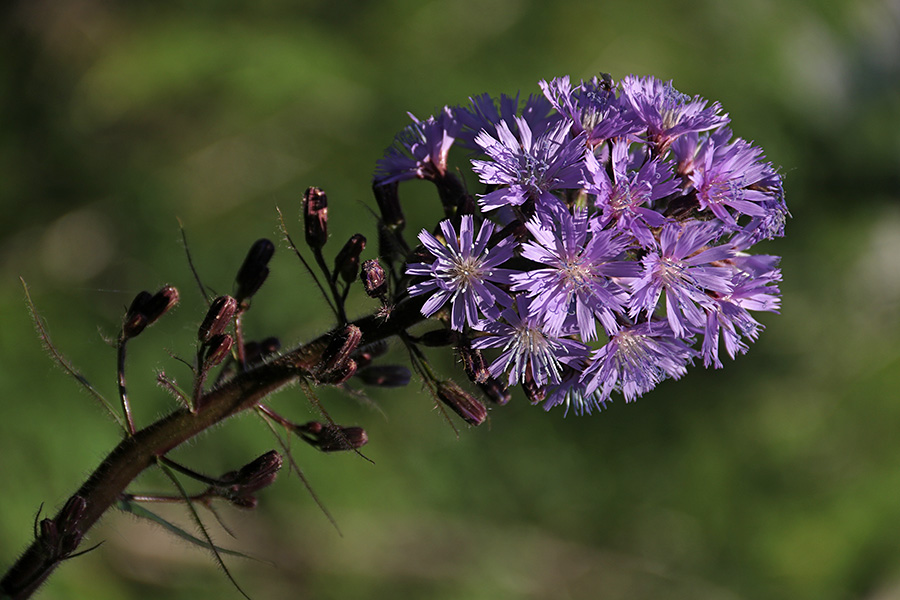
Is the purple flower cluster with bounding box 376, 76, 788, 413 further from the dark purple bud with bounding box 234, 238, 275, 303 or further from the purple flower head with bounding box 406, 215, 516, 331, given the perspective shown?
the dark purple bud with bounding box 234, 238, 275, 303

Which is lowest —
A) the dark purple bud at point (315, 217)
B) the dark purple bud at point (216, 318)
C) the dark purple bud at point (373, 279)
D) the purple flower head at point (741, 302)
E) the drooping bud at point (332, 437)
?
the purple flower head at point (741, 302)

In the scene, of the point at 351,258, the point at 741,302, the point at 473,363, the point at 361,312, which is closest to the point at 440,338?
the point at 473,363

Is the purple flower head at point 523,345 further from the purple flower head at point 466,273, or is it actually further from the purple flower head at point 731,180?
the purple flower head at point 731,180

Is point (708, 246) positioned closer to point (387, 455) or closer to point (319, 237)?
point (319, 237)

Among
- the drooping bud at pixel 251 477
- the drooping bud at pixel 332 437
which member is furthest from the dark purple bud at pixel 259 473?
the drooping bud at pixel 332 437

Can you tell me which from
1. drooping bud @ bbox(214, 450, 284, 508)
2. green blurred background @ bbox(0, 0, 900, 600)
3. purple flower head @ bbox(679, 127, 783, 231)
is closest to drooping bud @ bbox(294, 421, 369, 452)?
drooping bud @ bbox(214, 450, 284, 508)
